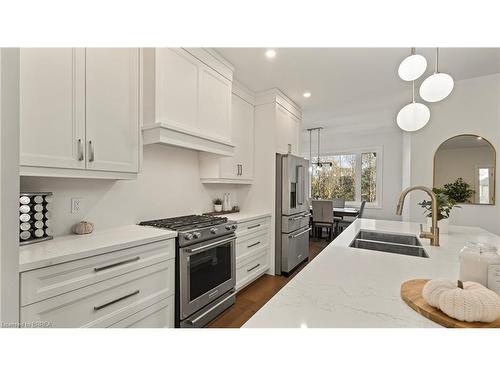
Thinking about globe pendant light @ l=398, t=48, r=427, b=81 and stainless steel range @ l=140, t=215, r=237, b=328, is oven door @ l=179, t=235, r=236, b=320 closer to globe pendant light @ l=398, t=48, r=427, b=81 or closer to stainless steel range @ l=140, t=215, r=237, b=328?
stainless steel range @ l=140, t=215, r=237, b=328

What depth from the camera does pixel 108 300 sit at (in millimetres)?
1294

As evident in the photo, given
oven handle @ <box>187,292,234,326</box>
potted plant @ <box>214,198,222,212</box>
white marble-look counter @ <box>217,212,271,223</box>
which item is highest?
potted plant @ <box>214,198,222,212</box>

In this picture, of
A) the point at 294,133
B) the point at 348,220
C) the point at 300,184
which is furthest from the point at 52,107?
the point at 348,220

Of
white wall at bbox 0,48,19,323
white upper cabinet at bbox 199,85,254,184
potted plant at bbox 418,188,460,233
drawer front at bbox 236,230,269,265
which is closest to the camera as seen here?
white wall at bbox 0,48,19,323

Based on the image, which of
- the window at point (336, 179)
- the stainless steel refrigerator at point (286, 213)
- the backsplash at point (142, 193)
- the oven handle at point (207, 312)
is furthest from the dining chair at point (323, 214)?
the oven handle at point (207, 312)

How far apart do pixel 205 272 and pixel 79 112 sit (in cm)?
147

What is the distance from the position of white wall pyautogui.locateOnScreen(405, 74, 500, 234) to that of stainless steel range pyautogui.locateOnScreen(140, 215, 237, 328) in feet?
9.29

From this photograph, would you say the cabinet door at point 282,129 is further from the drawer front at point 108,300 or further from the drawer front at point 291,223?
the drawer front at point 108,300

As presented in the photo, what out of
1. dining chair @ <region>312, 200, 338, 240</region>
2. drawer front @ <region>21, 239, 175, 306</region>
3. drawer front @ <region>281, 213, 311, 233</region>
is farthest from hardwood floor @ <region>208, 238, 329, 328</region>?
dining chair @ <region>312, 200, 338, 240</region>

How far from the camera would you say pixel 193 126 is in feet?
6.81

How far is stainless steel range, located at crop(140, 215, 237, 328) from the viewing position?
1.72 meters

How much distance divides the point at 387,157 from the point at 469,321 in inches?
228
